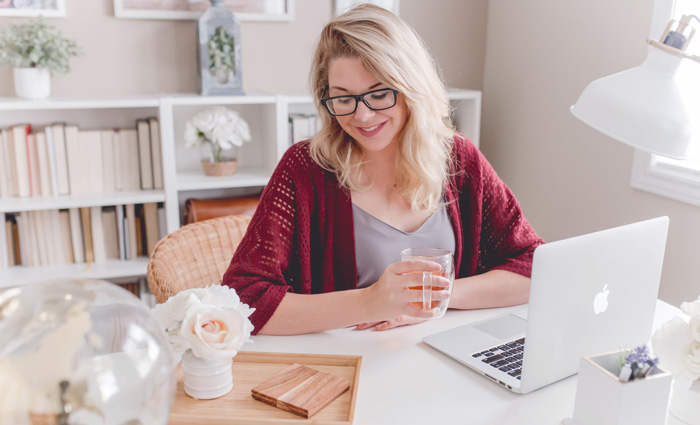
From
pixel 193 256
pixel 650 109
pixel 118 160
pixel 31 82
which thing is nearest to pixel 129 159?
pixel 118 160

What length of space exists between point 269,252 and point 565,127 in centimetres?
170

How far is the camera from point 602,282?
1.02m

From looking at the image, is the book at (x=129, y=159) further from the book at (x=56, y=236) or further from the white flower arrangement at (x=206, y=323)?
the white flower arrangement at (x=206, y=323)

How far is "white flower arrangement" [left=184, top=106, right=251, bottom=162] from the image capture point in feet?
8.48

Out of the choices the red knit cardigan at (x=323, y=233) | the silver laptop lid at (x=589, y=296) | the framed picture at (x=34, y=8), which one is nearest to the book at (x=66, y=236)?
the framed picture at (x=34, y=8)

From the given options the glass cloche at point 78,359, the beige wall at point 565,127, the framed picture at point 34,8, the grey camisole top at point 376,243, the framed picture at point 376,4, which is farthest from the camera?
the framed picture at point 376,4

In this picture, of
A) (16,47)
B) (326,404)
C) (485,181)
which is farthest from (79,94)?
(326,404)

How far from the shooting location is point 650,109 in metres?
0.86

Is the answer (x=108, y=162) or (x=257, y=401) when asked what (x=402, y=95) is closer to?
(x=257, y=401)

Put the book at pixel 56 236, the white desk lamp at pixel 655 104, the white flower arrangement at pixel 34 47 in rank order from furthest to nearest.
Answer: the book at pixel 56 236
the white flower arrangement at pixel 34 47
the white desk lamp at pixel 655 104

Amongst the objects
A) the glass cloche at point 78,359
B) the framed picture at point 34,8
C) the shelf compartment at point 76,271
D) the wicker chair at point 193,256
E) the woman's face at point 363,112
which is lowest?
the shelf compartment at point 76,271

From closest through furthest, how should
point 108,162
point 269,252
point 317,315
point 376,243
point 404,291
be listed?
point 404,291, point 317,315, point 269,252, point 376,243, point 108,162

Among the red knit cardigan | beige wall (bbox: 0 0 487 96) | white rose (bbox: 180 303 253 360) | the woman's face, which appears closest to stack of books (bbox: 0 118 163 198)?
beige wall (bbox: 0 0 487 96)

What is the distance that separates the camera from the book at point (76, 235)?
258 centimetres
